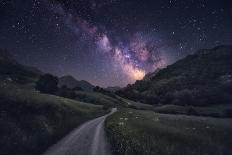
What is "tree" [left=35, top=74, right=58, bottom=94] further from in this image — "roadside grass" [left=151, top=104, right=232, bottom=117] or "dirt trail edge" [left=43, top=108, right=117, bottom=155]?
"dirt trail edge" [left=43, top=108, right=117, bottom=155]

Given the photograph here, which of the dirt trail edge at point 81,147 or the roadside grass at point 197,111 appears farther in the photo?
the roadside grass at point 197,111

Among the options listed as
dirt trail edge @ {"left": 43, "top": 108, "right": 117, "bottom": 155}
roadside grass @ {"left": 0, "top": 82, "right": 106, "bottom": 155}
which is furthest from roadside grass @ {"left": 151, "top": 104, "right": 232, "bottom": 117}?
dirt trail edge @ {"left": 43, "top": 108, "right": 117, "bottom": 155}

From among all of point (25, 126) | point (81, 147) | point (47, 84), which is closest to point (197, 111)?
point (47, 84)

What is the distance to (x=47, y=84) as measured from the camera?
10956 cm

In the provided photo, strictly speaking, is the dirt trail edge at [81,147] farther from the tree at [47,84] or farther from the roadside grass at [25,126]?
the tree at [47,84]

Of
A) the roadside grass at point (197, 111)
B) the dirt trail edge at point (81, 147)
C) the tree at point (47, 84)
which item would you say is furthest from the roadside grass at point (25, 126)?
the tree at point (47, 84)

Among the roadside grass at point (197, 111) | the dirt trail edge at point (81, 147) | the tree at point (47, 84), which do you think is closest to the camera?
the dirt trail edge at point (81, 147)

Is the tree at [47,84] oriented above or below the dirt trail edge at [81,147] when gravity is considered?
above

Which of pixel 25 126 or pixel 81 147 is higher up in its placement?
pixel 25 126

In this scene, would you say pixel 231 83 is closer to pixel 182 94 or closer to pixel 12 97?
pixel 182 94

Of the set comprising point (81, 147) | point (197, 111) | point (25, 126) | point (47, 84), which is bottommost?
point (81, 147)

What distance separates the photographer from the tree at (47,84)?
109 m

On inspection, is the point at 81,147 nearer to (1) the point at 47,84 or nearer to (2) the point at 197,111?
(2) the point at 197,111

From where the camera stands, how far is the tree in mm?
108762
